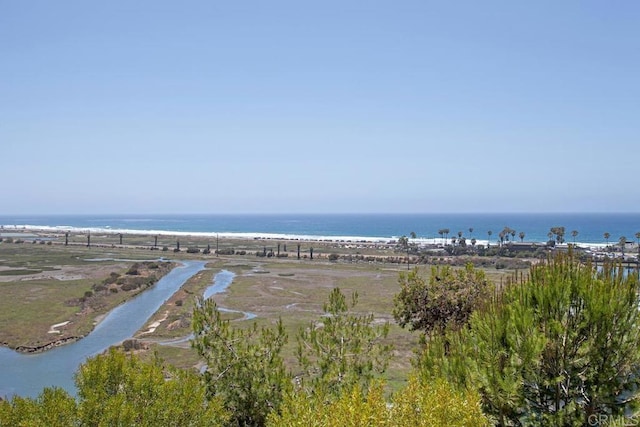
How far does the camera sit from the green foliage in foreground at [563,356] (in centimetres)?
1203

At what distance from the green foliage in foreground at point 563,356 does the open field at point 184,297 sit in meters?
8.98

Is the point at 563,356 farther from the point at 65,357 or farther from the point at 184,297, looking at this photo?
the point at 184,297

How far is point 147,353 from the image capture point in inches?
1421

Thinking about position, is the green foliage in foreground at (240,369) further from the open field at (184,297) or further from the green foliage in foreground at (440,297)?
the green foliage in foreground at (440,297)

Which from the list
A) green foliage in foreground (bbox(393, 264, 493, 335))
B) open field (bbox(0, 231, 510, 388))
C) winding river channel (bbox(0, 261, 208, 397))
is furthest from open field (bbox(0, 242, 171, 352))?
green foliage in foreground (bbox(393, 264, 493, 335))

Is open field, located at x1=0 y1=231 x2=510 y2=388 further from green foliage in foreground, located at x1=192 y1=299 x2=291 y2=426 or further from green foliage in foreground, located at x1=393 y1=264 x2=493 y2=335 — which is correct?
green foliage in foreground, located at x1=393 y1=264 x2=493 y2=335

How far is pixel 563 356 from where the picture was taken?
40.9 feet

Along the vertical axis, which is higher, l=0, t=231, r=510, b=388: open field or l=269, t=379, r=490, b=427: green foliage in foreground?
l=269, t=379, r=490, b=427: green foliage in foreground

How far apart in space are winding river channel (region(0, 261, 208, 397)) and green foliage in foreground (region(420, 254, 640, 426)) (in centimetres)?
1647

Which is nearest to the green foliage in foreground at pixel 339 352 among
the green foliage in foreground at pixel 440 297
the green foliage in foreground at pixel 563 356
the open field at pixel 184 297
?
the green foliage in foreground at pixel 563 356

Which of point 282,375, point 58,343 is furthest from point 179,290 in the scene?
point 282,375

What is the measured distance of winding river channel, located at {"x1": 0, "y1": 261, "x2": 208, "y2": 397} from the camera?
30453mm

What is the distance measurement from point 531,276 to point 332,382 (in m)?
6.22

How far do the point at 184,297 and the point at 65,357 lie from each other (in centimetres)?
2306
